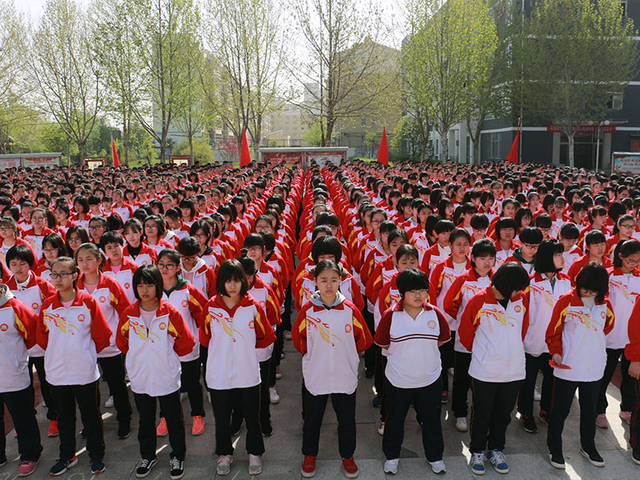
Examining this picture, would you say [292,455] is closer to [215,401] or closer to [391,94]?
[215,401]

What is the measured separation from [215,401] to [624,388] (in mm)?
3521

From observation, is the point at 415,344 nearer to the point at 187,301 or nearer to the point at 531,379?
the point at 531,379

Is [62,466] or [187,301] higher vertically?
[187,301]

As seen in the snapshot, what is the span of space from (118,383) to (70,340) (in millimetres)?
758

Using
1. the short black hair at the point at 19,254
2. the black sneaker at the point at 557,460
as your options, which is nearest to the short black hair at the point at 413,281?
the black sneaker at the point at 557,460

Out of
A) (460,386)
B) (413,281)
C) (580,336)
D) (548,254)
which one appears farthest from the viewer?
(460,386)

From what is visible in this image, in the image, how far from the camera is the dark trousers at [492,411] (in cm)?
368

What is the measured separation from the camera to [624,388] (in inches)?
175

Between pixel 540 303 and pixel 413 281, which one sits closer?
pixel 413 281

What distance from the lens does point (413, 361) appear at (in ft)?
11.7

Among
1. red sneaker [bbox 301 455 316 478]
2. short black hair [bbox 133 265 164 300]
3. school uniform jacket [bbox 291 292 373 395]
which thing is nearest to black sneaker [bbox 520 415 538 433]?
school uniform jacket [bbox 291 292 373 395]

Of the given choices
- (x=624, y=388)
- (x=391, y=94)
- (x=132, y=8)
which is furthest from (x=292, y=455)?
(x=391, y=94)

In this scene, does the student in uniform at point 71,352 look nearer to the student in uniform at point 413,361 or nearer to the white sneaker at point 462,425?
the student in uniform at point 413,361

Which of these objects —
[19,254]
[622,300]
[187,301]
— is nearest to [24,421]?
[19,254]
